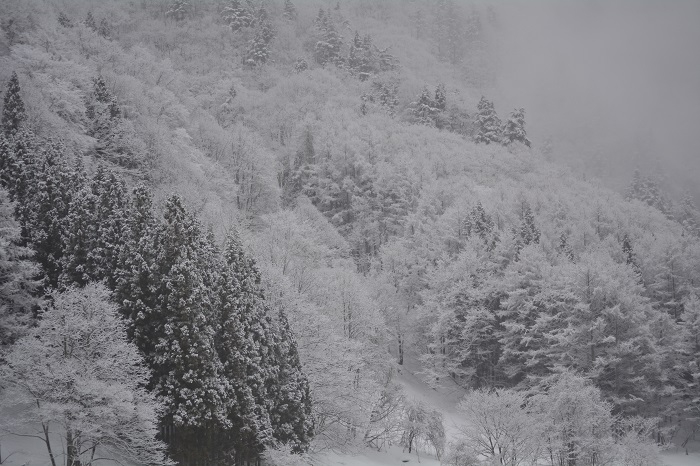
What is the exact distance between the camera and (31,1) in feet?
241

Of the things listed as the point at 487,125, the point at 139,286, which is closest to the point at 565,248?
the point at 139,286

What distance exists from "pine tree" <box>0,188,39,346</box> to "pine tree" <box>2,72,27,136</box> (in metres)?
14.9

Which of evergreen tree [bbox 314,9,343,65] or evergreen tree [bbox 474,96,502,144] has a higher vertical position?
evergreen tree [bbox 314,9,343,65]

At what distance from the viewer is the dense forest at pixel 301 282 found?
952 inches

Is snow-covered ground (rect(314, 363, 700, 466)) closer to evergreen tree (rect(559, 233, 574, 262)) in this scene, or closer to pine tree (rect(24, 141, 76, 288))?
evergreen tree (rect(559, 233, 574, 262))

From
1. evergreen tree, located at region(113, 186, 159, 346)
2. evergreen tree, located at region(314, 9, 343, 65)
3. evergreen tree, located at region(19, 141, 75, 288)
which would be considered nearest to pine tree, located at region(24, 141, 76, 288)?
evergreen tree, located at region(19, 141, 75, 288)

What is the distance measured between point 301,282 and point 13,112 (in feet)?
82.2

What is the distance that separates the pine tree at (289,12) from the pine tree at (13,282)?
489 ft

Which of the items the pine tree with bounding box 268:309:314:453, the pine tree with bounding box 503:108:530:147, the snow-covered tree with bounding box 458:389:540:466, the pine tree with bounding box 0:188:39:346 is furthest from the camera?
the pine tree with bounding box 503:108:530:147

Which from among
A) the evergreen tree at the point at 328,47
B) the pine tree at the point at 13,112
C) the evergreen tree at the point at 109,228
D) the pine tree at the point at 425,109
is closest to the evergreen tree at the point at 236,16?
the evergreen tree at the point at 328,47

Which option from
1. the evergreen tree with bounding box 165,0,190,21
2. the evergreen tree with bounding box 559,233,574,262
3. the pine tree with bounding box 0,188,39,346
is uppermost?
the evergreen tree with bounding box 165,0,190,21

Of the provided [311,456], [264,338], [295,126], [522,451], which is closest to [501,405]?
[522,451]

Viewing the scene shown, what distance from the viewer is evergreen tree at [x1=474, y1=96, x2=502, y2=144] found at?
349ft

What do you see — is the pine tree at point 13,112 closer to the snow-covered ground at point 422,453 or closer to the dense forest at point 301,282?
the dense forest at point 301,282
